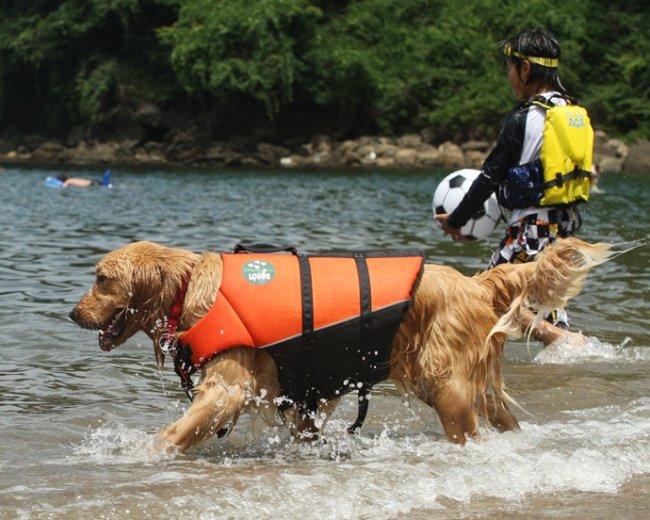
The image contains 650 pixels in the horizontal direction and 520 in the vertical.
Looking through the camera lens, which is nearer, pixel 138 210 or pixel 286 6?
pixel 138 210

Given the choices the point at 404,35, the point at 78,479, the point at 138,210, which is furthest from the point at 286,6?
the point at 78,479

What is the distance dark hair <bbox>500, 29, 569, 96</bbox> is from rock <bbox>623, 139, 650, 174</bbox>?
1274 inches

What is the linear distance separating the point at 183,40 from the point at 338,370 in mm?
44485

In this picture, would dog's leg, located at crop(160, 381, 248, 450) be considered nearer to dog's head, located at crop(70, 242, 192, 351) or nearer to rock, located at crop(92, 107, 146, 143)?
dog's head, located at crop(70, 242, 192, 351)

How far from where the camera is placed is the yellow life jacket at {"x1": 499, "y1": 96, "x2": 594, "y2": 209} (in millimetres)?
6602

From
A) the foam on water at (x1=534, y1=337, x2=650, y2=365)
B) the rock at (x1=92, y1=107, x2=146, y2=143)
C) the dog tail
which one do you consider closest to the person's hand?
the foam on water at (x1=534, y1=337, x2=650, y2=365)

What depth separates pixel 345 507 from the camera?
15.0 feet

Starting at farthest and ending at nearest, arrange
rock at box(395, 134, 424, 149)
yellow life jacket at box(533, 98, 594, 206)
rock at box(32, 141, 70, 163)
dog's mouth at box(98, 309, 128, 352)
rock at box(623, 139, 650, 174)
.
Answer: rock at box(32, 141, 70, 163) < rock at box(395, 134, 424, 149) < rock at box(623, 139, 650, 174) < yellow life jacket at box(533, 98, 594, 206) < dog's mouth at box(98, 309, 128, 352)

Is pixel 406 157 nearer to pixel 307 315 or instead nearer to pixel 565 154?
pixel 565 154

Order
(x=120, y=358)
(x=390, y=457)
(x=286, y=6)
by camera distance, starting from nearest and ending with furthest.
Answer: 1. (x=390, y=457)
2. (x=120, y=358)
3. (x=286, y=6)

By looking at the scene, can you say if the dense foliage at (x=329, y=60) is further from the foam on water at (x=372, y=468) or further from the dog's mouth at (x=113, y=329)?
the dog's mouth at (x=113, y=329)

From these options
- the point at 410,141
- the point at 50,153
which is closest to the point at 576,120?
the point at 410,141

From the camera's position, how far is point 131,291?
16.6 ft

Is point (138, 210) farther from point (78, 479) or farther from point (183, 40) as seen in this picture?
point (183, 40)
